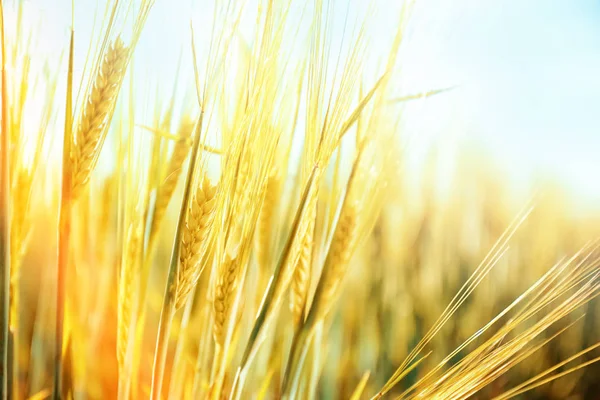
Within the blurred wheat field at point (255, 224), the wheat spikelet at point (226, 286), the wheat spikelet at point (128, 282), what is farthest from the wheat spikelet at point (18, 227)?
the wheat spikelet at point (226, 286)

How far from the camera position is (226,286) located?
0.43 m

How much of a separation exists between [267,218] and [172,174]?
0.38 feet

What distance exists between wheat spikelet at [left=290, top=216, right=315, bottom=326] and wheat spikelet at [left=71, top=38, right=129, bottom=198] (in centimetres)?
21

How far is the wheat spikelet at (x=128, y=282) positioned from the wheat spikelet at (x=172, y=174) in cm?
3

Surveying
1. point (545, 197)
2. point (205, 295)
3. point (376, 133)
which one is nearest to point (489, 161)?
point (545, 197)

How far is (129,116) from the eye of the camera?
1.68 ft

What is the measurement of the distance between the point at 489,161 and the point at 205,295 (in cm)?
46

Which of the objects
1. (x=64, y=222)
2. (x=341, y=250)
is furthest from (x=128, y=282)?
(x=341, y=250)

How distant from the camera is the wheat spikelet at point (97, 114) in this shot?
432 millimetres

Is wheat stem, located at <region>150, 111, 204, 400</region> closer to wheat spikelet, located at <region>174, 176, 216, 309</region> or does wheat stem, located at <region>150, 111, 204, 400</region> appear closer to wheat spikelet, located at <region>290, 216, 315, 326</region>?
wheat spikelet, located at <region>174, 176, 216, 309</region>

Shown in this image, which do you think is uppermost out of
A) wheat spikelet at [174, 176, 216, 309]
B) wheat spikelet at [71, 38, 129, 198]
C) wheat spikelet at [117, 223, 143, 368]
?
wheat spikelet at [71, 38, 129, 198]

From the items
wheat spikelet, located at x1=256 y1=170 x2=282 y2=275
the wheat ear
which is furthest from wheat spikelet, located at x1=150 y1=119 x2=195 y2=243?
wheat spikelet, located at x1=256 y1=170 x2=282 y2=275

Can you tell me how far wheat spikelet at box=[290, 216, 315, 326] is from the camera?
46cm

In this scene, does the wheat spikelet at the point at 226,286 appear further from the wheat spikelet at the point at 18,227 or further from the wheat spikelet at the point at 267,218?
the wheat spikelet at the point at 18,227
